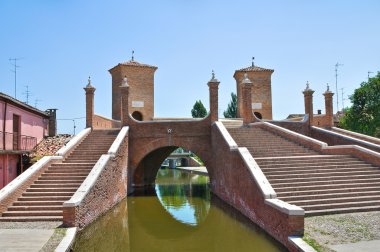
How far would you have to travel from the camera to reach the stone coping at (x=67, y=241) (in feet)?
25.5

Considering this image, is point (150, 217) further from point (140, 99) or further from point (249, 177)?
point (140, 99)

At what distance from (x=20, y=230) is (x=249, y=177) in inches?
259

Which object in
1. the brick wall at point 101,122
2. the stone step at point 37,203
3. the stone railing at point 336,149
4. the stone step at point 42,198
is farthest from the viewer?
the brick wall at point 101,122

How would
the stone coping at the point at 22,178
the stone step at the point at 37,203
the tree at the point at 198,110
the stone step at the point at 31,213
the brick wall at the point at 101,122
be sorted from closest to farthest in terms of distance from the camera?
1. the stone step at the point at 31,213
2. the stone coping at the point at 22,178
3. the stone step at the point at 37,203
4. the brick wall at the point at 101,122
5. the tree at the point at 198,110

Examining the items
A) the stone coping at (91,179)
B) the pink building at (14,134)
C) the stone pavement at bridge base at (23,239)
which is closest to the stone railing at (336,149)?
the stone coping at (91,179)

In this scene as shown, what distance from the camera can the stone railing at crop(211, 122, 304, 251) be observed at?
27.0 ft

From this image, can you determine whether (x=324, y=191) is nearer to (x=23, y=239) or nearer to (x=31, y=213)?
(x=23, y=239)

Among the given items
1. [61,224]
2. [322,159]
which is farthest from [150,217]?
[322,159]

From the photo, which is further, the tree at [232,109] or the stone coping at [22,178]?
the tree at [232,109]

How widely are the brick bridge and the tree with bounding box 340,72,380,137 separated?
5.87 m

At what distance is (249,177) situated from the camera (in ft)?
37.2

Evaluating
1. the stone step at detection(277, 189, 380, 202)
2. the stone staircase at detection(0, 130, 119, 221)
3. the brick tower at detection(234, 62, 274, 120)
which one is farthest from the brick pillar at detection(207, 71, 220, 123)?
the brick tower at detection(234, 62, 274, 120)

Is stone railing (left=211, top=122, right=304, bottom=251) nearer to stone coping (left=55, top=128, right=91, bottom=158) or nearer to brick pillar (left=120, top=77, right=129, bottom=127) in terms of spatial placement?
brick pillar (left=120, top=77, right=129, bottom=127)

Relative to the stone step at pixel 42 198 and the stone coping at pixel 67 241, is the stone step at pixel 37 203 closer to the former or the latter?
the stone step at pixel 42 198
